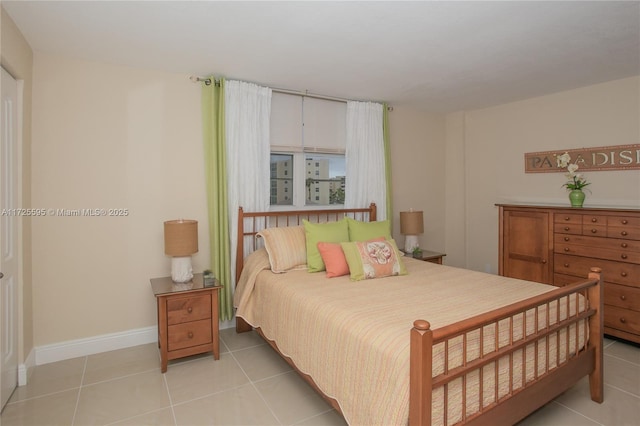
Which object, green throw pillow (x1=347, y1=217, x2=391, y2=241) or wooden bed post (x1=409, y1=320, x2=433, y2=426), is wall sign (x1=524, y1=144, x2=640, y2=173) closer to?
green throw pillow (x1=347, y1=217, x2=391, y2=241)

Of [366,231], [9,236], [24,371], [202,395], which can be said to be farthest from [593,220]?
[24,371]

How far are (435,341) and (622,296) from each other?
2.69 meters

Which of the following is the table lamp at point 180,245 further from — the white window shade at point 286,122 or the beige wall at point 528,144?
the beige wall at point 528,144

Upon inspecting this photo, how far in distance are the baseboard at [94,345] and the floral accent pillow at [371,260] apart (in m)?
1.91

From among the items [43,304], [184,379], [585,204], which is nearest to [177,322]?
[184,379]

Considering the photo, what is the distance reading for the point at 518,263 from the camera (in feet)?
12.4

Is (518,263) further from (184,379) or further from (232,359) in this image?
(184,379)

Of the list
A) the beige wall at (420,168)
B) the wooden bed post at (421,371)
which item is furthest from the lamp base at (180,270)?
the beige wall at (420,168)

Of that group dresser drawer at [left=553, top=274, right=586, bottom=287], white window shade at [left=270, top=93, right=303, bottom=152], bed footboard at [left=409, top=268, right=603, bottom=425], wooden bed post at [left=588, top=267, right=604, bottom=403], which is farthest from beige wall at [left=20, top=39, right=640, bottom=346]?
bed footboard at [left=409, top=268, right=603, bottom=425]

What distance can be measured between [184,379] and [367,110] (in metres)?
3.28

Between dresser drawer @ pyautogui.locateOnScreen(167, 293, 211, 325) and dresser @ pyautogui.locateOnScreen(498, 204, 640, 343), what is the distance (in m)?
3.12

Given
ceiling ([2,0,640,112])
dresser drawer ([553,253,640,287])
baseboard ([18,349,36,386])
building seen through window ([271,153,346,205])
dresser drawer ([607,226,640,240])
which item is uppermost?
ceiling ([2,0,640,112])

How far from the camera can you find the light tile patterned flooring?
208 centimetres

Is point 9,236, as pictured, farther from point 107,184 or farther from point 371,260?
point 371,260
